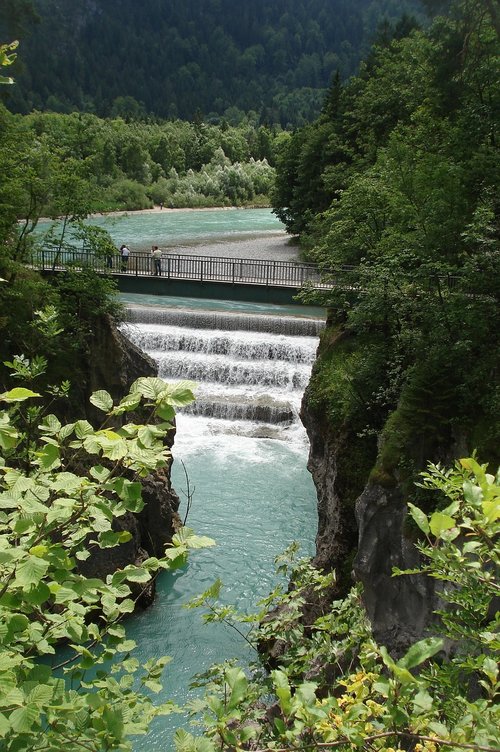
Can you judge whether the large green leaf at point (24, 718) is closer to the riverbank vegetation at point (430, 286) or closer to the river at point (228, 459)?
the river at point (228, 459)

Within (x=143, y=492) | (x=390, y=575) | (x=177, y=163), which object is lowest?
(x=143, y=492)

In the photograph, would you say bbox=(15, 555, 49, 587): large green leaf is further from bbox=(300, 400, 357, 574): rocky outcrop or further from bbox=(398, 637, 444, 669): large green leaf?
bbox=(300, 400, 357, 574): rocky outcrop

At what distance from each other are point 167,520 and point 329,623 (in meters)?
9.64

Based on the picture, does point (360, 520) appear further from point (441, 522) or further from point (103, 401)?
point (441, 522)

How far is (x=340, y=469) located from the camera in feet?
36.4

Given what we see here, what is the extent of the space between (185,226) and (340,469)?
50424 mm

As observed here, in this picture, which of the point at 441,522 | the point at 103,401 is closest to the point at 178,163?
the point at 103,401

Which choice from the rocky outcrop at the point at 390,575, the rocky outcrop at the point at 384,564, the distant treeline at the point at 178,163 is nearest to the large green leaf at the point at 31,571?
the rocky outcrop at the point at 384,564

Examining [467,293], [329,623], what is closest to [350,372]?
[467,293]

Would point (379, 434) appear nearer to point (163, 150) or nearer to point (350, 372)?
point (350, 372)

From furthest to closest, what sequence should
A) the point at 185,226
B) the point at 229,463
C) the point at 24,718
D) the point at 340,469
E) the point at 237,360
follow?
the point at 185,226, the point at 237,360, the point at 229,463, the point at 340,469, the point at 24,718

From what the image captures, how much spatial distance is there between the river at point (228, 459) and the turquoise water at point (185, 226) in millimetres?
16282

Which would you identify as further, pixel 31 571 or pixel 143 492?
pixel 143 492

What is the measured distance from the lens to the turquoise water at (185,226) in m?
47.6
